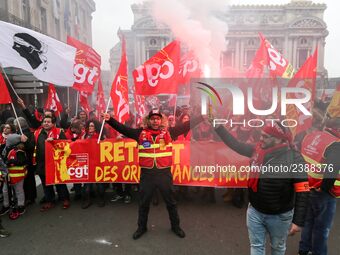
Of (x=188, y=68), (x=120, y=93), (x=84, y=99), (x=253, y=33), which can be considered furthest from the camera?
(x=253, y=33)

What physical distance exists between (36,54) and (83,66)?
1782 mm

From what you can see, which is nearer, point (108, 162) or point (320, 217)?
point (320, 217)

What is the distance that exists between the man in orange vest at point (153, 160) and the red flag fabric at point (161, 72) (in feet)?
3.75

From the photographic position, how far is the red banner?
511 cm

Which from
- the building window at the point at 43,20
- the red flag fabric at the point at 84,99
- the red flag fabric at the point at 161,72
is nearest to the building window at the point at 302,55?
the building window at the point at 43,20

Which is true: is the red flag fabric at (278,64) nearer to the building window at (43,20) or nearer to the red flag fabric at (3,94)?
the red flag fabric at (3,94)

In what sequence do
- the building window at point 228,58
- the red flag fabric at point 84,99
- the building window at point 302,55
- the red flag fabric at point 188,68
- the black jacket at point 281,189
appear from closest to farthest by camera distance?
the black jacket at point 281,189, the red flag fabric at point 188,68, the red flag fabric at point 84,99, the building window at point 302,55, the building window at point 228,58

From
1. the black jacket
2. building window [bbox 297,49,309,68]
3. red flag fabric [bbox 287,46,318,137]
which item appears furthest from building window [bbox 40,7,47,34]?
building window [bbox 297,49,309,68]

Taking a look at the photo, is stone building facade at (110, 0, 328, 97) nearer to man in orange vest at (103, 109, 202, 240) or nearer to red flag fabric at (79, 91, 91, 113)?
red flag fabric at (79, 91, 91, 113)

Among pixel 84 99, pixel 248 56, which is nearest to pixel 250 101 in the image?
pixel 84 99

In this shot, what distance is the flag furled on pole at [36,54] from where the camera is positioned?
14.9 ft

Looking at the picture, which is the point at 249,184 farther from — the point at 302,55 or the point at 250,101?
the point at 302,55

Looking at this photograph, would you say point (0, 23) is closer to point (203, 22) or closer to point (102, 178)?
point (102, 178)

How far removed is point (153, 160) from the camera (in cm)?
395
